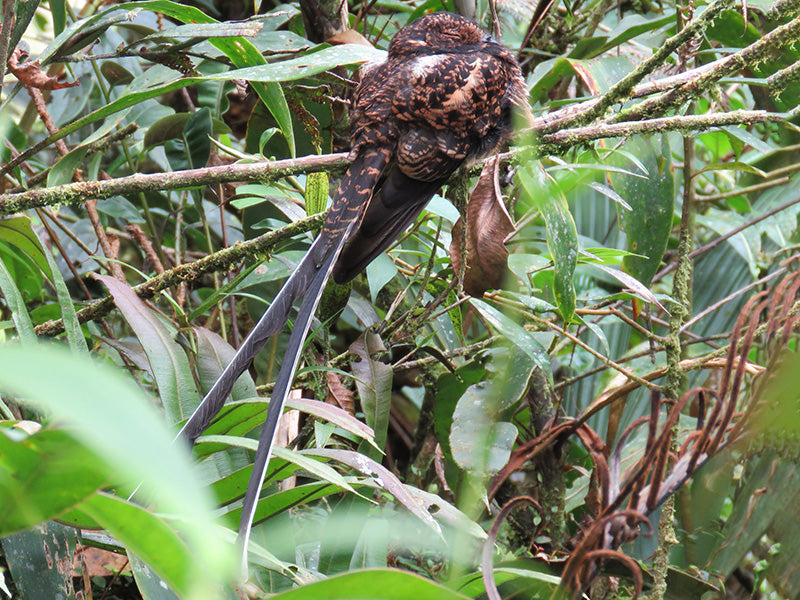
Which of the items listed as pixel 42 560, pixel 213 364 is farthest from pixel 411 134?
pixel 42 560

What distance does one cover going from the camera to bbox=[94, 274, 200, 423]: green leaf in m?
1.25

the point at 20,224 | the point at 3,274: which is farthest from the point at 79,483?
the point at 20,224

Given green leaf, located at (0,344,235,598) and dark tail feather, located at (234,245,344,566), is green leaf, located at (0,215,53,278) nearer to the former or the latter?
dark tail feather, located at (234,245,344,566)

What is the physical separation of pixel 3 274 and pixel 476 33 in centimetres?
126

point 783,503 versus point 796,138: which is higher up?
point 796,138

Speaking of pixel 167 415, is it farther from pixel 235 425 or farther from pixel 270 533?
pixel 270 533

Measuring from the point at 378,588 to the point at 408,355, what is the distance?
124cm

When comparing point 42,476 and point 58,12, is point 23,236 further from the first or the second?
point 42,476

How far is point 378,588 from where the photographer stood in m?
0.50

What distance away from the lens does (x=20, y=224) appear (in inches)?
57.2

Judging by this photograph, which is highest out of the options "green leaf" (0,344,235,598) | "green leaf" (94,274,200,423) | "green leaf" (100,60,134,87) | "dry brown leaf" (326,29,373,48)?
"dry brown leaf" (326,29,373,48)

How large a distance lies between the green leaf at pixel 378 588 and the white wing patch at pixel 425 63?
1.29 meters

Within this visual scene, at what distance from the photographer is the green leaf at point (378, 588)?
50 cm

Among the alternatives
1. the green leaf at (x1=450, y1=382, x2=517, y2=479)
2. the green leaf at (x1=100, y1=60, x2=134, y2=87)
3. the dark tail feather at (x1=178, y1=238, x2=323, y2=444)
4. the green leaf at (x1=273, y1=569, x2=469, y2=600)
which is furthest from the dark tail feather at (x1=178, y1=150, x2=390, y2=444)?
the green leaf at (x1=100, y1=60, x2=134, y2=87)
